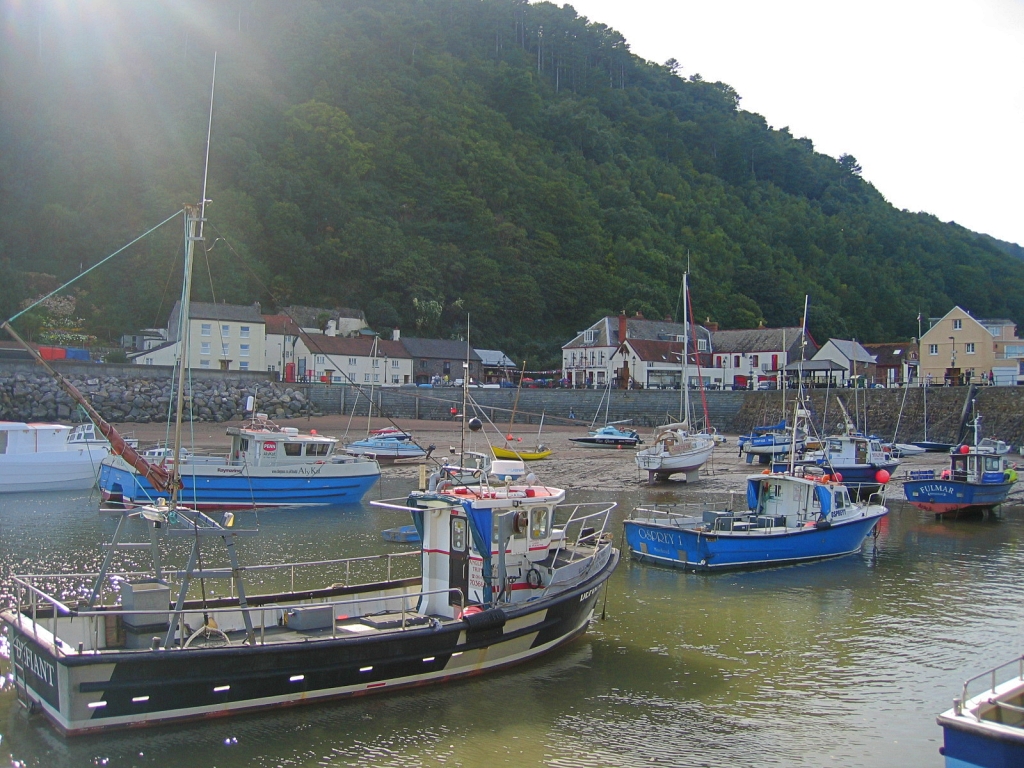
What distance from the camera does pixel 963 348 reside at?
68125 mm

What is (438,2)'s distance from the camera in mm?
185000

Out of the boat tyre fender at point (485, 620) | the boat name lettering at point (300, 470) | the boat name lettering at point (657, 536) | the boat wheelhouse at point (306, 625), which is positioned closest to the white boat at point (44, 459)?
the boat name lettering at point (300, 470)

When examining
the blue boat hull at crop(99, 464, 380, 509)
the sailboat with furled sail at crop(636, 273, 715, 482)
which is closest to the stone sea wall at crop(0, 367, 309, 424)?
the blue boat hull at crop(99, 464, 380, 509)

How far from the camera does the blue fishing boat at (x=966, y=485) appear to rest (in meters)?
32.0

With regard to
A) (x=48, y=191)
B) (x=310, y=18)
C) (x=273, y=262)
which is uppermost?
(x=310, y=18)

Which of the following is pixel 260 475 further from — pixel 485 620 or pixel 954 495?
pixel 954 495

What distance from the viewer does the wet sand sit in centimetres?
3906

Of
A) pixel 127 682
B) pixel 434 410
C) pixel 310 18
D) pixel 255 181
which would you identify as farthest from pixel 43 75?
pixel 127 682

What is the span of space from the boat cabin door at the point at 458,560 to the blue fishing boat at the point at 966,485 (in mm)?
24225

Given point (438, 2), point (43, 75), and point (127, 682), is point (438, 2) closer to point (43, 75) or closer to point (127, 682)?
point (43, 75)

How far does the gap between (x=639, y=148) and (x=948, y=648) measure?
148891 millimetres

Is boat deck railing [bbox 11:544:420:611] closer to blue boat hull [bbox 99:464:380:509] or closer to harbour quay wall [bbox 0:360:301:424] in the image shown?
blue boat hull [bbox 99:464:380:509]

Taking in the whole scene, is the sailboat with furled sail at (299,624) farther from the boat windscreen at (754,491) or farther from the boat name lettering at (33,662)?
the boat windscreen at (754,491)

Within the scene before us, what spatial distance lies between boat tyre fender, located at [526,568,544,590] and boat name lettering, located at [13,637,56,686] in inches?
303
